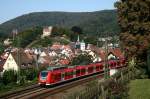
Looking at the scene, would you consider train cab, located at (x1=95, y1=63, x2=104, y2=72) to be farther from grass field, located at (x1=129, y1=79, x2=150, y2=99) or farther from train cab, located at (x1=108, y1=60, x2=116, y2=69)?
grass field, located at (x1=129, y1=79, x2=150, y2=99)

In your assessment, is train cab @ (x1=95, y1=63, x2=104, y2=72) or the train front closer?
the train front

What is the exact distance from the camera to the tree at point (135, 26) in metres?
41.7

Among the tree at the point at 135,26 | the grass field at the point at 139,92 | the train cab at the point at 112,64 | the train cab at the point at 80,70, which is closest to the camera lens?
the grass field at the point at 139,92

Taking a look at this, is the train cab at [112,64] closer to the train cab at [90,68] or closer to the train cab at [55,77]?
the train cab at [90,68]

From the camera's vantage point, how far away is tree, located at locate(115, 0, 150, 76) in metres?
41.7

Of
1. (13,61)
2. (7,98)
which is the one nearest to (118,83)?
(7,98)

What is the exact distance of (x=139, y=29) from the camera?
4253 centimetres

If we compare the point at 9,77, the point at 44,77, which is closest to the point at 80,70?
the point at 9,77

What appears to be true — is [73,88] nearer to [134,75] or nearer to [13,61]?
[134,75]

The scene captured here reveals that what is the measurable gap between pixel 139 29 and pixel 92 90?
593 inches

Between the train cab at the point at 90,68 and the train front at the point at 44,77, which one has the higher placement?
the train cab at the point at 90,68

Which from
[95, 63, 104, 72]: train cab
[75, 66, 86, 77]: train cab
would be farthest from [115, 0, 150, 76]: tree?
[95, 63, 104, 72]: train cab

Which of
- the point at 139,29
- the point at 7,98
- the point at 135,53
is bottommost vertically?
the point at 7,98

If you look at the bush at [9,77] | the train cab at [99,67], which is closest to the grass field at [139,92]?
the bush at [9,77]
